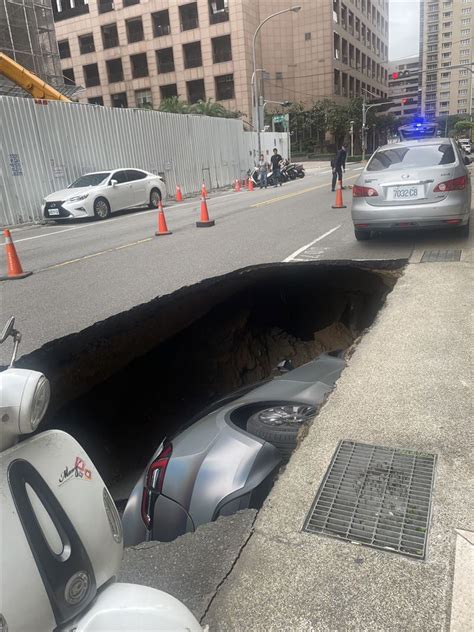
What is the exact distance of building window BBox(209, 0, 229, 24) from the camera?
54938 millimetres

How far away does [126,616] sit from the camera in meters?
1.31

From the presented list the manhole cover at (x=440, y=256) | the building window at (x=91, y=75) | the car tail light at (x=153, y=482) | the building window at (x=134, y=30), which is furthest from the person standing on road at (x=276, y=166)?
the building window at (x=91, y=75)

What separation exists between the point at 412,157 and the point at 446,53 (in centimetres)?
15983

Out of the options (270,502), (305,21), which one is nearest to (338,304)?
(270,502)

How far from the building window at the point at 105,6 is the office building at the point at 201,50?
0.38 feet

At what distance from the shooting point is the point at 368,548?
6.72 ft

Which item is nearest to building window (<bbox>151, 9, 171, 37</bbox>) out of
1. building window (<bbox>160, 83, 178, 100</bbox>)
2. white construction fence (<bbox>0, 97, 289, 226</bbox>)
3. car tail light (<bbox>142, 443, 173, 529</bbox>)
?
→ building window (<bbox>160, 83, 178, 100</bbox>)

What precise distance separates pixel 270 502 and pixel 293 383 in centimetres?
132

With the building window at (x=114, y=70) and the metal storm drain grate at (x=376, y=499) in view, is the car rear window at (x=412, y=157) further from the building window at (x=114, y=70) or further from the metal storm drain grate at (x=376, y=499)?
the building window at (x=114, y=70)

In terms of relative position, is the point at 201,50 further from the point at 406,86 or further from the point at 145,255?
the point at 406,86

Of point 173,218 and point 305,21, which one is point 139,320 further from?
point 305,21

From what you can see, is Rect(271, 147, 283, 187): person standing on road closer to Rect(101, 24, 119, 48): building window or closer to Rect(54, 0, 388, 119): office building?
Rect(54, 0, 388, 119): office building

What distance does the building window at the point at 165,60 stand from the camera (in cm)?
5908

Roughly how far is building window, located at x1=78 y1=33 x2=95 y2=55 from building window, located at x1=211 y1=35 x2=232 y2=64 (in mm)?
15946
